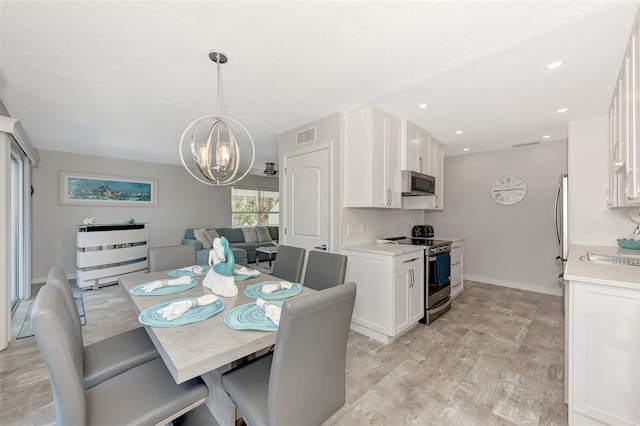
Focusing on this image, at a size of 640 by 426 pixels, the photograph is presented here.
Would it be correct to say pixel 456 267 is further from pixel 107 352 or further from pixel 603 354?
pixel 107 352

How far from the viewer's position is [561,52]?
1.82 metres

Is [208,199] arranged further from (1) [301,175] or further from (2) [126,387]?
(2) [126,387]

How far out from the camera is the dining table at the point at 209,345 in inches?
40.3

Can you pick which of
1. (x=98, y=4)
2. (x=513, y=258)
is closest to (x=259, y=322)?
(x=98, y=4)

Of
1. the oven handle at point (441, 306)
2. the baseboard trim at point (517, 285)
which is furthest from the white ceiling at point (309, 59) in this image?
the baseboard trim at point (517, 285)

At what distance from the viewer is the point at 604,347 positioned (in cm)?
147

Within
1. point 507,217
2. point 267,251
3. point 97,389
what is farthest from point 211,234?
point 507,217

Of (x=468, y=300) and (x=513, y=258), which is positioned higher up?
(x=513, y=258)

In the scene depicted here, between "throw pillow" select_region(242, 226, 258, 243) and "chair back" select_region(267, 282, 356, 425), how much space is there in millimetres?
5800

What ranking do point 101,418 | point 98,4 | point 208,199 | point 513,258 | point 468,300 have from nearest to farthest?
point 101,418
point 98,4
point 468,300
point 513,258
point 208,199

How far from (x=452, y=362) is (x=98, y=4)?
137 inches

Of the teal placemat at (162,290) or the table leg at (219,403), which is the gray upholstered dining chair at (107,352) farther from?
the table leg at (219,403)

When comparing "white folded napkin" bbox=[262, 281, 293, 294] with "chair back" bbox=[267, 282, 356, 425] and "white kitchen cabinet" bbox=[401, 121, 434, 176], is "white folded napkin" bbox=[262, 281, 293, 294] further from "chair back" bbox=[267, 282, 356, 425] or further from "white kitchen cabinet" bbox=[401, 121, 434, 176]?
"white kitchen cabinet" bbox=[401, 121, 434, 176]

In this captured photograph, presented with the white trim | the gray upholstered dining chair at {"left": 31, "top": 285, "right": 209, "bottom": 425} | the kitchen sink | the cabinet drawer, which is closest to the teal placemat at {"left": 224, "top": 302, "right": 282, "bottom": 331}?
the gray upholstered dining chair at {"left": 31, "top": 285, "right": 209, "bottom": 425}
